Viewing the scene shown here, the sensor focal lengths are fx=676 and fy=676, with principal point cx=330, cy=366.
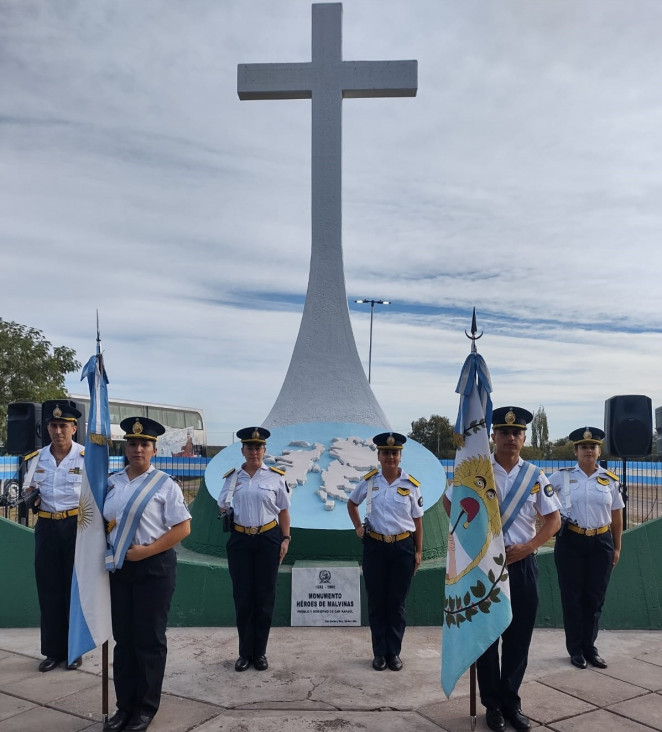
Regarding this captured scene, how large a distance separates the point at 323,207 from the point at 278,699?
20.3 ft

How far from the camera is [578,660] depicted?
448 cm

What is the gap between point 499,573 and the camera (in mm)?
3393

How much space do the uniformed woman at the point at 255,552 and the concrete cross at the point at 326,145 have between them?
363cm

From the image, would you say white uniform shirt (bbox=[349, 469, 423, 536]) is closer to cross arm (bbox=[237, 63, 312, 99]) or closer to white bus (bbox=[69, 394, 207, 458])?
cross arm (bbox=[237, 63, 312, 99])

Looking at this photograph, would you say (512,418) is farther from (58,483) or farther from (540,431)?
(540,431)

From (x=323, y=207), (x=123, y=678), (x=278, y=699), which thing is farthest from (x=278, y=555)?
(x=323, y=207)

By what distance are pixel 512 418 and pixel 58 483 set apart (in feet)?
9.76

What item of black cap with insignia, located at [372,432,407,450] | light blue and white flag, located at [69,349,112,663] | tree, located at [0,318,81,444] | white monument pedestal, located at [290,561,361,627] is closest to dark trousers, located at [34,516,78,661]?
light blue and white flag, located at [69,349,112,663]

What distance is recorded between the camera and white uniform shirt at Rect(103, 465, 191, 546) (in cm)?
343

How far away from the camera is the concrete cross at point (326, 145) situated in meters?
8.21

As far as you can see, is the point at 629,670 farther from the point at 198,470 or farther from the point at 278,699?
the point at 198,470

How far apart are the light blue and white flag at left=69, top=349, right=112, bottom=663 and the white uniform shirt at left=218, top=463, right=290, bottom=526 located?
1091 millimetres

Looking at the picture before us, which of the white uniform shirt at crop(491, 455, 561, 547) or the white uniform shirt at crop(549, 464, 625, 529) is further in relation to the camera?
the white uniform shirt at crop(549, 464, 625, 529)

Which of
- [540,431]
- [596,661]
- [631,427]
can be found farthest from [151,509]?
[540,431]
